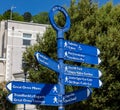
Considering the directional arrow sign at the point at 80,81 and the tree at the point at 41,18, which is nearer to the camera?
the directional arrow sign at the point at 80,81

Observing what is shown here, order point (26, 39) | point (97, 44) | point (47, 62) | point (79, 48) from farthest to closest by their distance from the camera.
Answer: point (26, 39)
point (97, 44)
point (79, 48)
point (47, 62)

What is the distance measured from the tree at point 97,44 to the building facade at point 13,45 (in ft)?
97.7

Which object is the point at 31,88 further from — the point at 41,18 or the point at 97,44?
the point at 41,18

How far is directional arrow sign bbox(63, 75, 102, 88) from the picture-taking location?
10279mm

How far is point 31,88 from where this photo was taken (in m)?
10.2

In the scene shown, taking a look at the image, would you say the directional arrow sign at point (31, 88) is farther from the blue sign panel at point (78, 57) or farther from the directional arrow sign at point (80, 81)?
the blue sign panel at point (78, 57)

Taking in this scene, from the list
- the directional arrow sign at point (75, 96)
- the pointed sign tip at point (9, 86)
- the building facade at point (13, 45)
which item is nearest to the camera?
the pointed sign tip at point (9, 86)

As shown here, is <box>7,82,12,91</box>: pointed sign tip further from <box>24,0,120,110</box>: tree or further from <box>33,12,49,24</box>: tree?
<box>33,12,49,24</box>: tree

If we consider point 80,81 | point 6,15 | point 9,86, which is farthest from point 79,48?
point 6,15

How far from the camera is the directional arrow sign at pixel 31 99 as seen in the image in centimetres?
985

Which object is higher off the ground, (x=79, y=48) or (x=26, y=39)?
(x=26, y=39)

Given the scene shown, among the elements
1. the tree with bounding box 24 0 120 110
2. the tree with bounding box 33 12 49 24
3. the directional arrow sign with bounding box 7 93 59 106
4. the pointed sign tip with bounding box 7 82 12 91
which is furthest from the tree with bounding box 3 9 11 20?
the pointed sign tip with bounding box 7 82 12 91

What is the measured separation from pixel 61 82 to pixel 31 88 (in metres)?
0.72

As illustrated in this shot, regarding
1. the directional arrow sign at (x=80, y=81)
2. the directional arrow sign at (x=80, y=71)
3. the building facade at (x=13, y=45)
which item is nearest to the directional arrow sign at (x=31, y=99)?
the directional arrow sign at (x=80, y=81)
